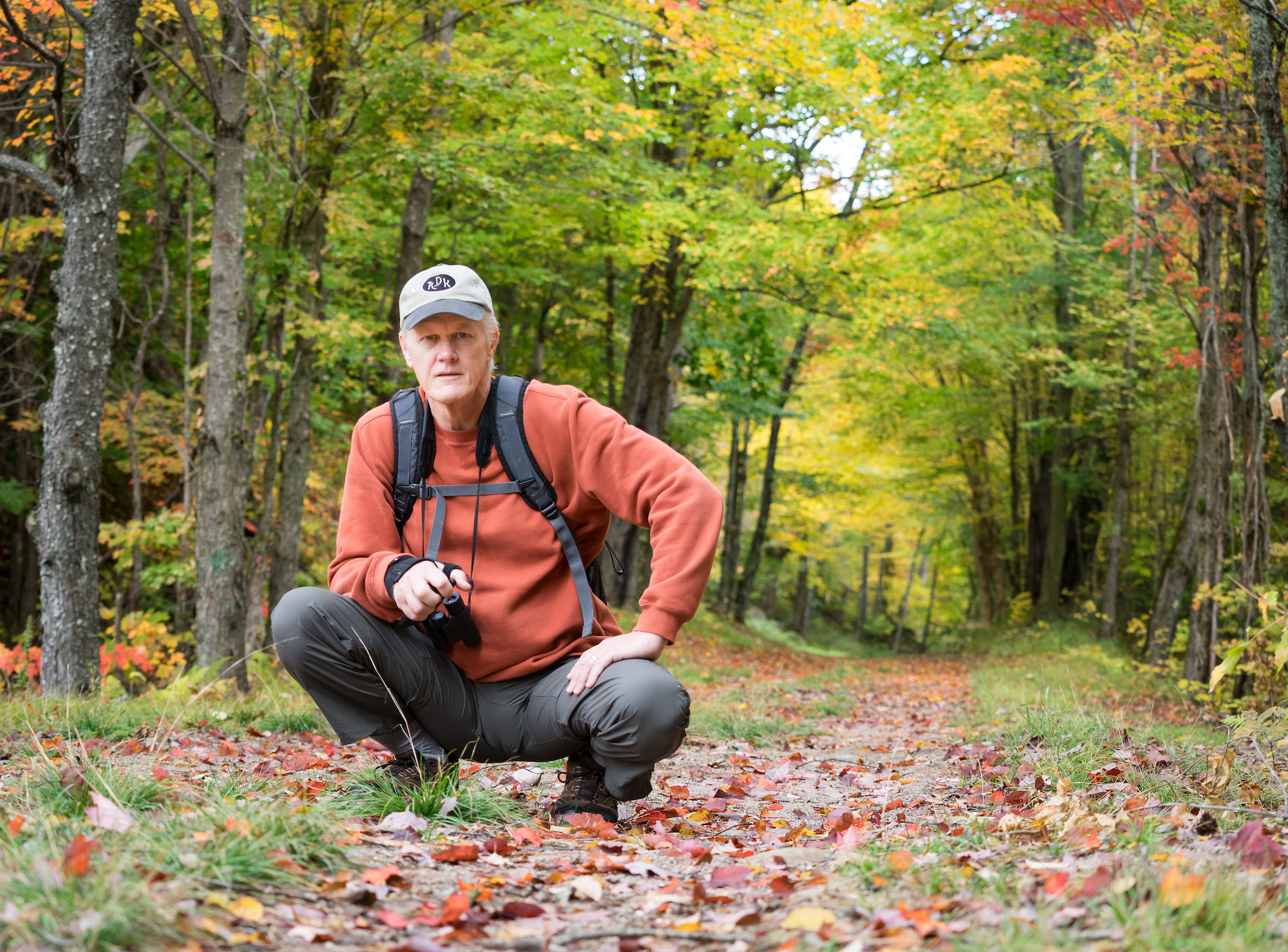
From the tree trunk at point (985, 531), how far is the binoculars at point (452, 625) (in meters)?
19.9

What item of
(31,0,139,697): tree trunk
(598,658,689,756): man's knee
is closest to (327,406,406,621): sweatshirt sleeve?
(598,658,689,756): man's knee

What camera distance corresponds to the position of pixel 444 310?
327 centimetres

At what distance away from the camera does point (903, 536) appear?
33812mm

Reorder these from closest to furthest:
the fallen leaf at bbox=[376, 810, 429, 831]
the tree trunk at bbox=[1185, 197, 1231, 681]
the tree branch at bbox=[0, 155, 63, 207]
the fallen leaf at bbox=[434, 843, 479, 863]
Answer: the fallen leaf at bbox=[434, 843, 479, 863] < the fallen leaf at bbox=[376, 810, 429, 831] < the tree branch at bbox=[0, 155, 63, 207] < the tree trunk at bbox=[1185, 197, 1231, 681]

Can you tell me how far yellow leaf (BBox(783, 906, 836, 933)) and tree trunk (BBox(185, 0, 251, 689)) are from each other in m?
6.33

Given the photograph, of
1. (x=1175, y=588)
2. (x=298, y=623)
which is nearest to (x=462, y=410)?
(x=298, y=623)

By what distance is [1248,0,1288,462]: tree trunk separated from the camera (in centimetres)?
531

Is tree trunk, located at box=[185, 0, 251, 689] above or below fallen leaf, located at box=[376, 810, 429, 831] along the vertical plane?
above

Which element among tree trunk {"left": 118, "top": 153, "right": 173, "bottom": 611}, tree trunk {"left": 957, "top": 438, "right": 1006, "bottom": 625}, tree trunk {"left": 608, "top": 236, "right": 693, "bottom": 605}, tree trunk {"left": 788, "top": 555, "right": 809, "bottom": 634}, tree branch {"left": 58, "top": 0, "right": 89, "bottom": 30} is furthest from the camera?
tree trunk {"left": 788, "top": 555, "right": 809, "bottom": 634}

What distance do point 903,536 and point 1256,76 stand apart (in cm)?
2924

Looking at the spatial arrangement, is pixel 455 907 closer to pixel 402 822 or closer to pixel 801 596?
pixel 402 822

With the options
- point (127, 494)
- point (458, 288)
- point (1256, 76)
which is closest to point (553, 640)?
point (458, 288)

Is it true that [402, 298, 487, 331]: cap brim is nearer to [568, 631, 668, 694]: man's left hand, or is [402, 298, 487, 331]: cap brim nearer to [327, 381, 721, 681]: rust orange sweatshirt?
[327, 381, 721, 681]: rust orange sweatshirt

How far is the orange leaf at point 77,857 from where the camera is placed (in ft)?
6.18
